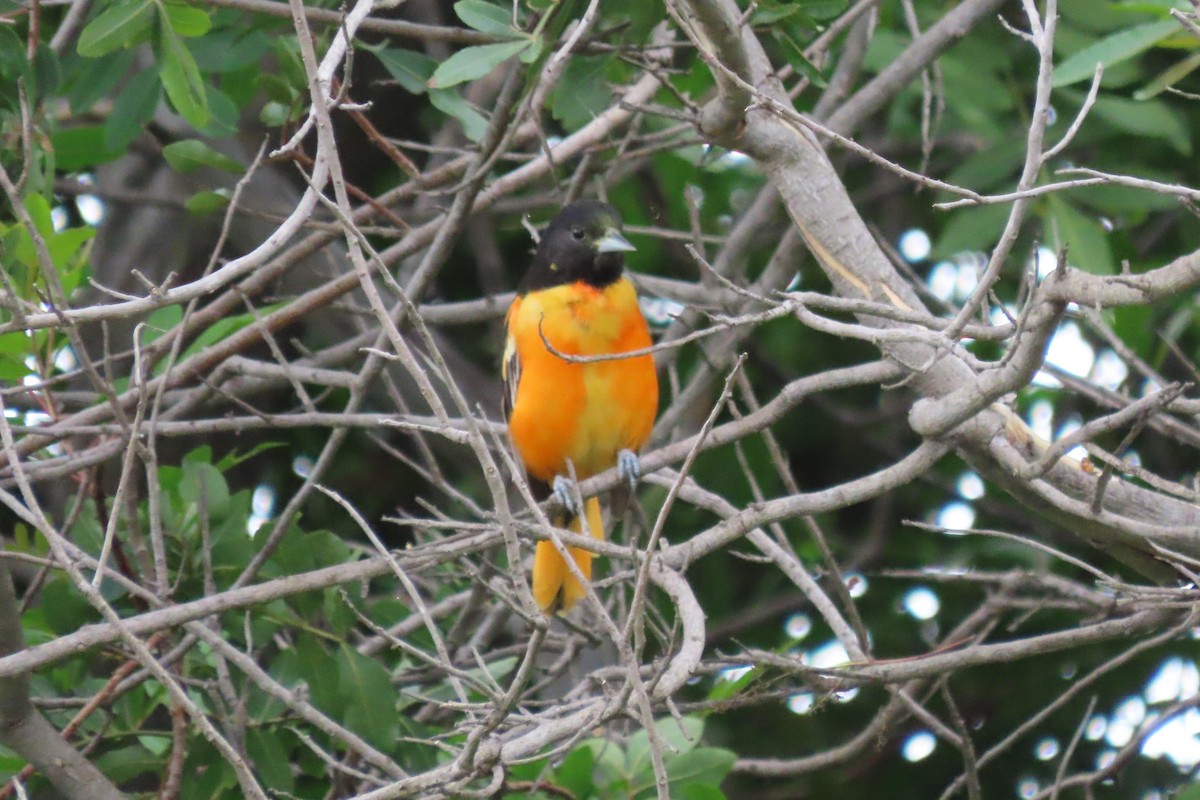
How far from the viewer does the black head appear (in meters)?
4.69

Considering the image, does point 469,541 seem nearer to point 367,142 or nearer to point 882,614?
point 882,614

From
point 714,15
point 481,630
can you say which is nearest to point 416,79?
point 714,15

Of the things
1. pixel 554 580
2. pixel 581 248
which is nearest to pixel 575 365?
pixel 581 248

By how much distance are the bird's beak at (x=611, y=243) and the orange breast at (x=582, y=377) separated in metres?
0.18

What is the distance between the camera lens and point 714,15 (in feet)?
9.93

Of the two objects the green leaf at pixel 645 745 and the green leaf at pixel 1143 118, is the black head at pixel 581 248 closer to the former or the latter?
the green leaf at pixel 645 745

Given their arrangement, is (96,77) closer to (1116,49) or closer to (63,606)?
(63,606)

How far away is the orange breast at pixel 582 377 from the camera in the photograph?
186 inches

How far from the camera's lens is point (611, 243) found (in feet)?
15.4

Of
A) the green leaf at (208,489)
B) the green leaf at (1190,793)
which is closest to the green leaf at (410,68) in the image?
the green leaf at (208,489)

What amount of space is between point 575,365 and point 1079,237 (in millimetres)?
1628

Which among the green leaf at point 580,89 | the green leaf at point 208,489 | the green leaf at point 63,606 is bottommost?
the green leaf at point 63,606

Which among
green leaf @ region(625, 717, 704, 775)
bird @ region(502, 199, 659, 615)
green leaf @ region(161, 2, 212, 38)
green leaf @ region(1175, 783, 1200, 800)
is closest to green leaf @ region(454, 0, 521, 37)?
green leaf @ region(161, 2, 212, 38)

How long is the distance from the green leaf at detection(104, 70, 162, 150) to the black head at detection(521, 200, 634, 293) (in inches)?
50.5
